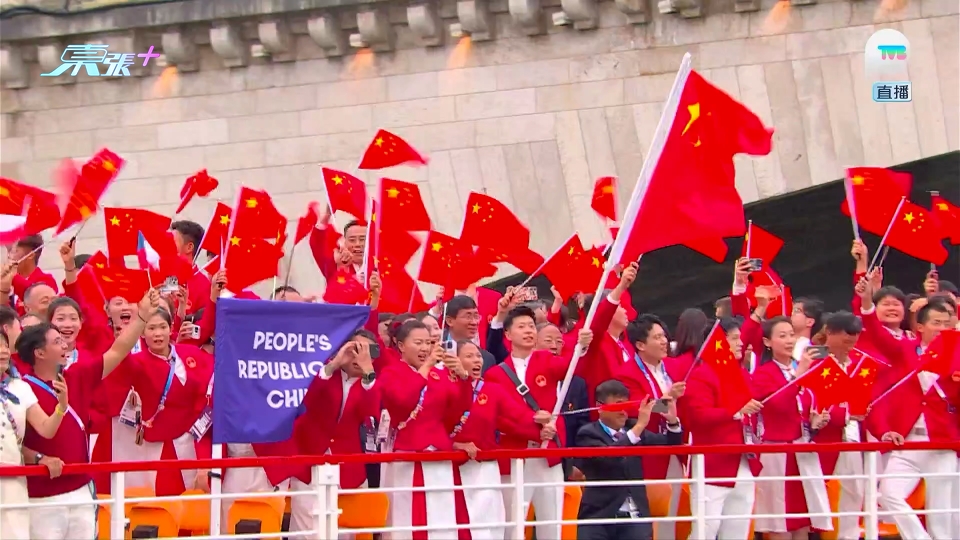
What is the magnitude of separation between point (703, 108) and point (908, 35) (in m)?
5.32

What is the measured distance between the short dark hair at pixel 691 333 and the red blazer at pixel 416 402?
191 centimetres

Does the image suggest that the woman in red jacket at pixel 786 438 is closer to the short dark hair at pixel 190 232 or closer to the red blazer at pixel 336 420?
the red blazer at pixel 336 420

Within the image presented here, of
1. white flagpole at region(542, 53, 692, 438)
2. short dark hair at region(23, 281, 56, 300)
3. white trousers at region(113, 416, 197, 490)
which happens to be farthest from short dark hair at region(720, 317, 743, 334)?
short dark hair at region(23, 281, 56, 300)

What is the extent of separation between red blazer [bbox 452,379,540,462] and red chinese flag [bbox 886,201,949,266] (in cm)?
395

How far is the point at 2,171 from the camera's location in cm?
1941

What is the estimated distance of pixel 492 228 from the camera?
13328 millimetres

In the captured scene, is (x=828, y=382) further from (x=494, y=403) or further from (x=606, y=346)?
(x=494, y=403)

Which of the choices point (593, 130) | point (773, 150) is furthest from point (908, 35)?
point (593, 130)

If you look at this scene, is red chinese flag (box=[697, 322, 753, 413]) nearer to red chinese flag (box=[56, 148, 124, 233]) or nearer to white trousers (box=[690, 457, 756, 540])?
white trousers (box=[690, 457, 756, 540])

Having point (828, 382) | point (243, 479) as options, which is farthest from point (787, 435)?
point (243, 479)

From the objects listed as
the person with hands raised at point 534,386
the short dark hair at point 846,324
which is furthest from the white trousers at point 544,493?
the short dark hair at point 846,324

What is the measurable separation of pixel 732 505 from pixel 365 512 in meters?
2.54

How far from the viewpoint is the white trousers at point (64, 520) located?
9.50m

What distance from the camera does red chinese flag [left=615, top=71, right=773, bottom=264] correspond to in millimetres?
10945
